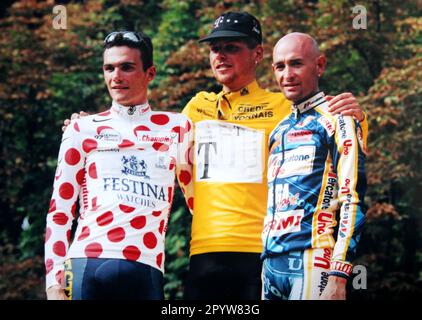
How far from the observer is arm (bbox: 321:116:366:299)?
5488 millimetres

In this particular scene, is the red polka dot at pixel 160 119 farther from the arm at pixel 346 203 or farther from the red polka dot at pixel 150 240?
the arm at pixel 346 203

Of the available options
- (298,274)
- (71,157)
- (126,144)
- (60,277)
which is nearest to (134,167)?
(126,144)

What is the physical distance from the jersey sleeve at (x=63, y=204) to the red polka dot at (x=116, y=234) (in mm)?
289

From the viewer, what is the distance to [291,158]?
594 centimetres

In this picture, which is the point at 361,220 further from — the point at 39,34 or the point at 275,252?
the point at 39,34

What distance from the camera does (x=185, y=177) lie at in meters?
6.71

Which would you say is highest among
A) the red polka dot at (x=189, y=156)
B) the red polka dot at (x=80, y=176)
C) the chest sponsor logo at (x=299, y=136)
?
the chest sponsor logo at (x=299, y=136)

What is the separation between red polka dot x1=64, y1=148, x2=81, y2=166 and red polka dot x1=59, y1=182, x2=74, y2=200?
142 mm

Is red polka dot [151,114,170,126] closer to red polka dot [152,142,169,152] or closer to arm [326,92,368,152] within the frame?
red polka dot [152,142,169,152]

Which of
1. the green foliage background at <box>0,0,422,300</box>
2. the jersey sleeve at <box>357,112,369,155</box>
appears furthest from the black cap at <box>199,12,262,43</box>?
the green foliage background at <box>0,0,422,300</box>

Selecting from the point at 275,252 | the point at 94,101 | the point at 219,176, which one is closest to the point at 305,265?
the point at 275,252

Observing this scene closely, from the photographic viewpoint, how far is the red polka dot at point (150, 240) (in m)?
5.96

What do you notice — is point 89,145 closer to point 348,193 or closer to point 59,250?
point 59,250
